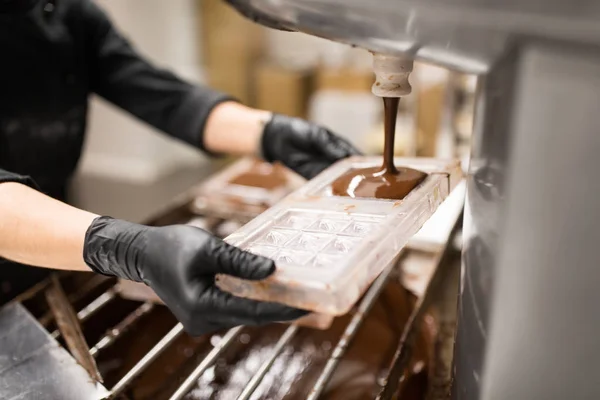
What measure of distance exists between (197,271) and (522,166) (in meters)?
0.32

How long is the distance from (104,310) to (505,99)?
2.52 feet

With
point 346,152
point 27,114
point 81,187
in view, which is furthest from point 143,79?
point 81,187

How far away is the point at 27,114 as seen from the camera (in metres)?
1.06

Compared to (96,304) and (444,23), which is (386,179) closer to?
(444,23)

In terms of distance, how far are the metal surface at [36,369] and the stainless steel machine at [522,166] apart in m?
0.47

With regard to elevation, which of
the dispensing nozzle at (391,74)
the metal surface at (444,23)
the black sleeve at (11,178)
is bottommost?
the black sleeve at (11,178)

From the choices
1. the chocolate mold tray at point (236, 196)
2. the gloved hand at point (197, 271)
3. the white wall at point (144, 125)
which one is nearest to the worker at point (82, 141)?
the gloved hand at point (197, 271)

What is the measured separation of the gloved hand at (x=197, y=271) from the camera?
1.85ft

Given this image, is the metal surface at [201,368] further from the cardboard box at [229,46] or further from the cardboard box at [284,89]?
the cardboard box at [229,46]

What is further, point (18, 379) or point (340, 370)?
point (340, 370)

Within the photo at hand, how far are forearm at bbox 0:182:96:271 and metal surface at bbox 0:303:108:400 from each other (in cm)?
14

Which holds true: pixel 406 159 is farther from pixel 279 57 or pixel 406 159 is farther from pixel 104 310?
pixel 279 57

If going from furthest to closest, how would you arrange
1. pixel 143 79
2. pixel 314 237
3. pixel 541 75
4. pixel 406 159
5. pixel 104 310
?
pixel 143 79, pixel 104 310, pixel 406 159, pixel 314 237, pixel 541 75

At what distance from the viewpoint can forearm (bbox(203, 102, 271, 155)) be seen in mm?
1103
